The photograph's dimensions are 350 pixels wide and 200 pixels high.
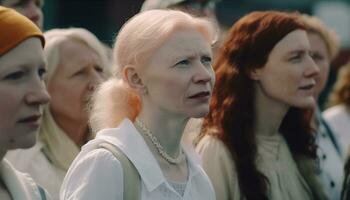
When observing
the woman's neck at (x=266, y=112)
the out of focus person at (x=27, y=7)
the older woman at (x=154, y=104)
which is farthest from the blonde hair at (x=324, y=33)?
the older woman at (x=154, y=104)

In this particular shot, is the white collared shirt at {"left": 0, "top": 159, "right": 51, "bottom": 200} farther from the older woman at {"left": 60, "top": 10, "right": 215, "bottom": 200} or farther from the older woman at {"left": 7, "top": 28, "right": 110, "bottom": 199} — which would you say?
the older woman at {"left": 7, "top": 28, "right": 110, "bottom": 199}

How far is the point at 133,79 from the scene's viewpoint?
17.1 ft

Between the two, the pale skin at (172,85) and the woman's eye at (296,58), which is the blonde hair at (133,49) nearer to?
the pale skin at (172,85)

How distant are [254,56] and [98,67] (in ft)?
3.09

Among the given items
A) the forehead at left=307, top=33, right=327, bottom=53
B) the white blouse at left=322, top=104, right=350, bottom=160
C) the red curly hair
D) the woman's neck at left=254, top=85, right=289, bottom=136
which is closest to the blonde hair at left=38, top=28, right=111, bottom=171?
the red curly hair

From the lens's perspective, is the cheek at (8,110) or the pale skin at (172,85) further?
the pale skin at (172,85)

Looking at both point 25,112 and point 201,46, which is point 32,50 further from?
point 201,46

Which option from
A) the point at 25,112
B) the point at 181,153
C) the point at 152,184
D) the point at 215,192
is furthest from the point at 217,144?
the point at 25,112

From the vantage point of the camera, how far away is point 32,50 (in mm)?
4871

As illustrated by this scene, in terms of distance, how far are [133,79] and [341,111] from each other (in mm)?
3916

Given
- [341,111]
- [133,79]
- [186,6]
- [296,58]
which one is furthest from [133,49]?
[341,111]

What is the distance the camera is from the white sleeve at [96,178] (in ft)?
16.0

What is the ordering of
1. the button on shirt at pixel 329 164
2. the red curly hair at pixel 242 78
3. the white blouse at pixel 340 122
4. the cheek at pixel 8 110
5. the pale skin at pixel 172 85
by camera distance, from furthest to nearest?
1. the white blouse at pixel 340 122
2. the button on shirt at pixel 329 164
3. the red curly hair at pixel 242 78
4. the pale skin at pixel 172 85
5. the cheek at pixel 8 110

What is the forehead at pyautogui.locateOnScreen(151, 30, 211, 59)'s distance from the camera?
201 inches
